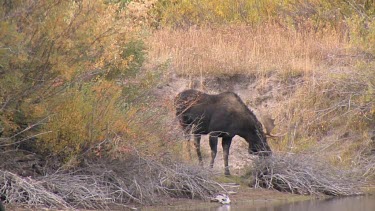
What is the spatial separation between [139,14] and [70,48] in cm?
835

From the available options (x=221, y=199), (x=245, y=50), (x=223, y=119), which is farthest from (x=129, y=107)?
(x=245, y=50)

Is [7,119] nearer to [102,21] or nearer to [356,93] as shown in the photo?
[102,21]

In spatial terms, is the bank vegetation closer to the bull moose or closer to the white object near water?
the white object near water

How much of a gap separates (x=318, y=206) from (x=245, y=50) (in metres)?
10.9

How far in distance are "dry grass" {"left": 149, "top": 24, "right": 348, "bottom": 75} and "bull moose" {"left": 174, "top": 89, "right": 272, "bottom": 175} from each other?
17.9ft

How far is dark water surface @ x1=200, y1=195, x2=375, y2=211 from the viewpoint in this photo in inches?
746

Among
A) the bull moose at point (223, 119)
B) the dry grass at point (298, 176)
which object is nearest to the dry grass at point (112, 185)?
the dry grass at point (298, 176)

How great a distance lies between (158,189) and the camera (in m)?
18.9

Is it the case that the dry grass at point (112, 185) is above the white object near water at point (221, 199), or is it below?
above

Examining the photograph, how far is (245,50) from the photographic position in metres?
29.8

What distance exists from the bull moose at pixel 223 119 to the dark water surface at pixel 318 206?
230 cm

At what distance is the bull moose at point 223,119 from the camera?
22203mm

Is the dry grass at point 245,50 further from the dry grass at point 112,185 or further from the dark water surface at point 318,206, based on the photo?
the dry grass at point 112,185

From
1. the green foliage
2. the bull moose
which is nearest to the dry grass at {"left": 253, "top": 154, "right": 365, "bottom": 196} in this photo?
the bull moose
